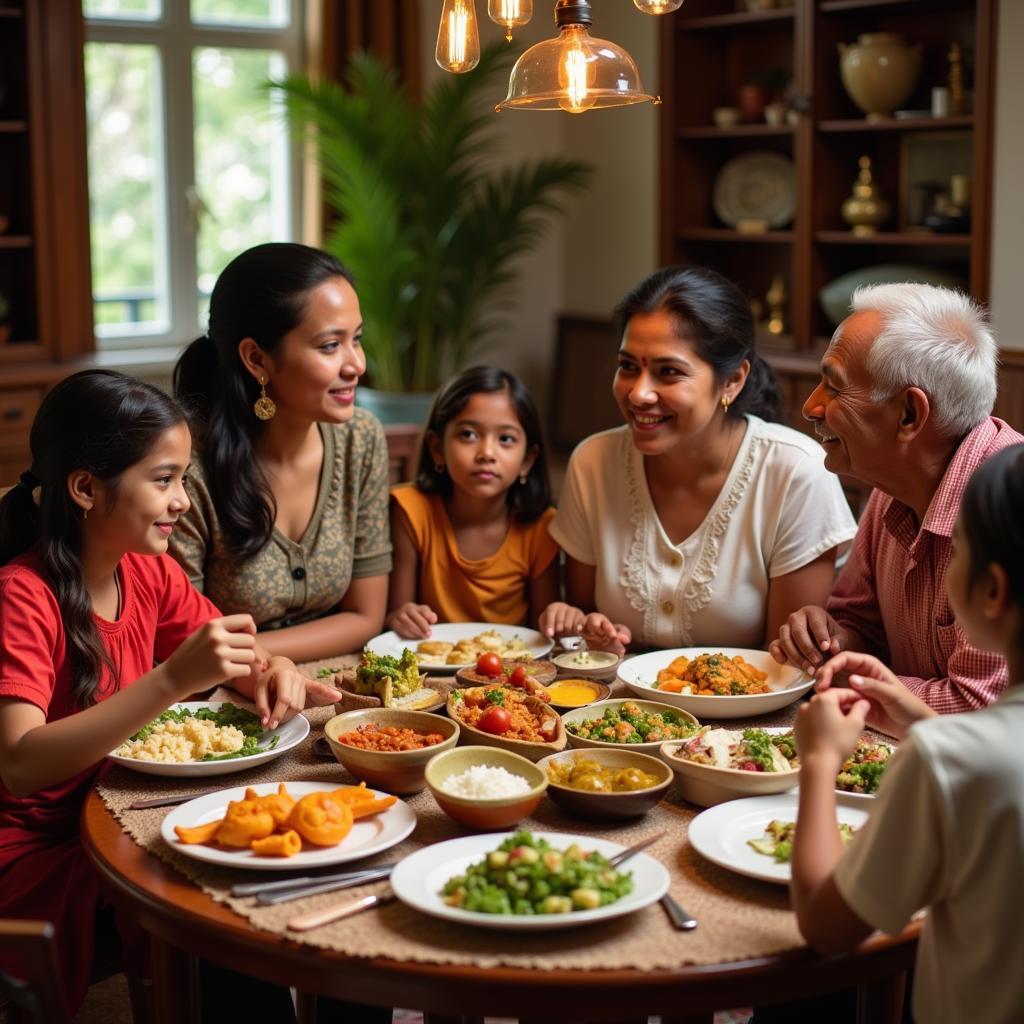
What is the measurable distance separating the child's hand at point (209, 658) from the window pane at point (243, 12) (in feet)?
15.1

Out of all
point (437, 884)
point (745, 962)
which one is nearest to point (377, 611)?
point (437, 884)

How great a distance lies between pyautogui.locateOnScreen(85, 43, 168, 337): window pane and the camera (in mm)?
5516

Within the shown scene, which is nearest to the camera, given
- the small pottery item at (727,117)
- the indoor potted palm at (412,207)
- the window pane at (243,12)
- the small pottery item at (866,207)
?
the small pottery item at (866,207)

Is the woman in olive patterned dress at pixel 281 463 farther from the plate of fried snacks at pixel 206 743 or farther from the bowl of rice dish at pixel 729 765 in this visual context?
the bowl of rice dish at pixel 729 765

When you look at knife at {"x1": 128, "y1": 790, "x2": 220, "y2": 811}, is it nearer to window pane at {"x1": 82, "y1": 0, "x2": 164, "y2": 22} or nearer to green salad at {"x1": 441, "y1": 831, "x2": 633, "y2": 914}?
green salad at {"x1": 441, "y1": 831, "x2": 633, "y2": 914}

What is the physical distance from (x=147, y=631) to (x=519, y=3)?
3.60 ft

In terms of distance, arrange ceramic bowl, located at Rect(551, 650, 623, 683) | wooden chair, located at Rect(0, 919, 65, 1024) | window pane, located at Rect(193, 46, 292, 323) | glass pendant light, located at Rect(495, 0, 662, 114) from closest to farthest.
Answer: wooden chair, located at Rect(0, 919, 65, 1024) < glass pendant light, located at Rect(495, 0, 662, 114) < ceramic bowl, located at Rect(551, 650, 623, 683) < window pane, located at Rect(193, 46, 292, 323)

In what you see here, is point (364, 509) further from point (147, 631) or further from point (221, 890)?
point (221, 890)

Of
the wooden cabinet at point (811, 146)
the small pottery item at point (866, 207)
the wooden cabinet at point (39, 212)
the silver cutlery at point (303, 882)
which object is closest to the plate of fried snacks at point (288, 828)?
the silver cutlery at point (303, 882)

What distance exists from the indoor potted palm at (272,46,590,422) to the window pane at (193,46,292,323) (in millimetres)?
328

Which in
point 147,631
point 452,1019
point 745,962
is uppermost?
point 147,631

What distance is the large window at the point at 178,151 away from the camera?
18.1 feet

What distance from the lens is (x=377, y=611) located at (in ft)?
8.66

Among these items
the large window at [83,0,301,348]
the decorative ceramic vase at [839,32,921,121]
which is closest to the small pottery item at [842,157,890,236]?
the decorative ceramic vase at [839,32,921,121]
